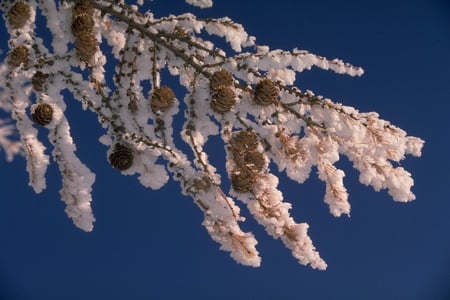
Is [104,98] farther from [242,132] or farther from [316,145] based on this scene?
[316,145]

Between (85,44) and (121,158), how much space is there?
A: 83cm

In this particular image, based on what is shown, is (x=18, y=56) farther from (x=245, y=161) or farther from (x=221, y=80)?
(x=245, y=161)

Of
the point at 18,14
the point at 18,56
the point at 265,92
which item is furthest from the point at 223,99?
the point at 18,14

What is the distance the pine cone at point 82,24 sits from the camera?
7.71 feet

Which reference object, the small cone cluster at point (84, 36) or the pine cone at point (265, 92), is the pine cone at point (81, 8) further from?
the pine cone at point (265, 92)

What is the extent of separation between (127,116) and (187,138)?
0.42m

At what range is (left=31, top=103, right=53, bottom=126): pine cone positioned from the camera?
2.24 metres

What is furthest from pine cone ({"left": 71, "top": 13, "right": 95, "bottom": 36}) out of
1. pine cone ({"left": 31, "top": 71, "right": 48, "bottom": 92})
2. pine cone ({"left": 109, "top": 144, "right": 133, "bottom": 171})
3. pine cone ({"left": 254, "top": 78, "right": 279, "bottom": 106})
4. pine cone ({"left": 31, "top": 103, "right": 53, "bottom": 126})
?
pine cone ({"left": 254, "top": 78, "right": 279, "bottom": 106})

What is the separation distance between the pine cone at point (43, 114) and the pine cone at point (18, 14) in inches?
27.4

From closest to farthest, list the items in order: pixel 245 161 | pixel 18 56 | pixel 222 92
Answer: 1. pixel 222 92
2. pixel 245 161
3. pixel 18 56

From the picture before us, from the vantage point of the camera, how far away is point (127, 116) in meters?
2.36

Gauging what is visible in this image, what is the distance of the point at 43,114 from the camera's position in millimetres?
2236

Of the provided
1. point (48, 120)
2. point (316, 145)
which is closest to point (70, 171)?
point (48, 120)

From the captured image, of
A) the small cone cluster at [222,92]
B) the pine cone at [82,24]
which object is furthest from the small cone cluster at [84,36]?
the small cone cluster at [222,92]
